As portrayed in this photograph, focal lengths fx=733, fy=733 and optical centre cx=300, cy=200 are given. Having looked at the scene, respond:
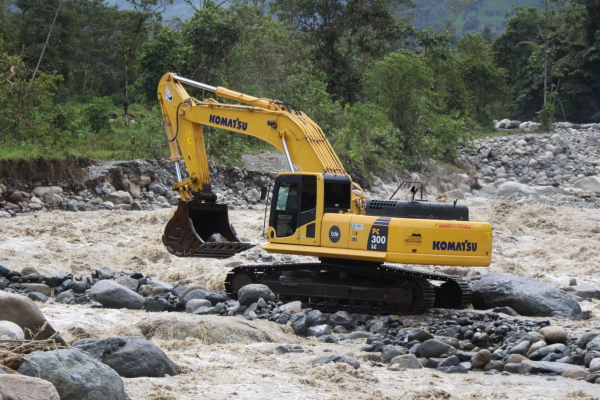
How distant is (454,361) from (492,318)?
2.53m

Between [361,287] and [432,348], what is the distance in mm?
2647

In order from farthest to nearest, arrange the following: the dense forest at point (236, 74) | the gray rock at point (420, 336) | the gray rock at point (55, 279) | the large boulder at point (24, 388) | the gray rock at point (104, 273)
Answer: the dense forest at point (236, 74) → the gray rock at point (104, 273) → the gray rock at point (55, 279) → the gray rock at point (420, 336) → the large boulder at point (24, 388)

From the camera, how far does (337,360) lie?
7.68 m

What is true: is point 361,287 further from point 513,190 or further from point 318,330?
point 513,190

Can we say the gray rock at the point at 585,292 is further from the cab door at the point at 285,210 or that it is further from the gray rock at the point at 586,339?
the cab door at the point at 285,210

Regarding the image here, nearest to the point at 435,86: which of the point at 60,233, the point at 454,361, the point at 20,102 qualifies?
the point at 20,102

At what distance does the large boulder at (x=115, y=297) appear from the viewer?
10.8 m

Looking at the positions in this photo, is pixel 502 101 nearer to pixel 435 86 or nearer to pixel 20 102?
pixel 435 86

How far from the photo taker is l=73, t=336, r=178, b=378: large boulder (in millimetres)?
6621

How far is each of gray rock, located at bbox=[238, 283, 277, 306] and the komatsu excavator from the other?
47cm

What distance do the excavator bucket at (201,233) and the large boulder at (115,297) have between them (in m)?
1.02

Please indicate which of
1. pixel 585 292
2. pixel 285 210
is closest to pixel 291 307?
pixel 285 210

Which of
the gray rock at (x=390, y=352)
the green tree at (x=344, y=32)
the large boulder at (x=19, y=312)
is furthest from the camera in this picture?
the green tree at (x=344, y=32)

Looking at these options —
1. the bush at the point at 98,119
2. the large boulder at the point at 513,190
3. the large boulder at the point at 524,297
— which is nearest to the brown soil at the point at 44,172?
the bush at the point at 98,119
